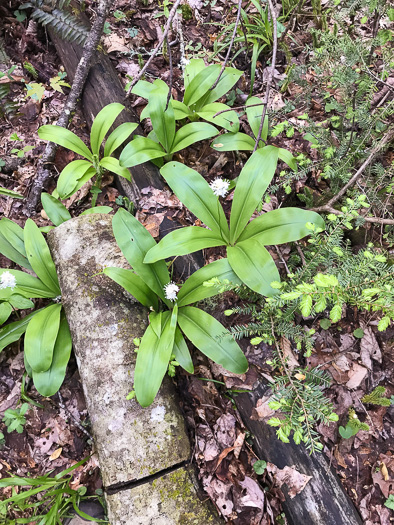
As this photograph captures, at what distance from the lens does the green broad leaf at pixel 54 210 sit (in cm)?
251

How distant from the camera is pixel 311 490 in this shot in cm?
172

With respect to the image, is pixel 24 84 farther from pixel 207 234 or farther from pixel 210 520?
pixel 210 520

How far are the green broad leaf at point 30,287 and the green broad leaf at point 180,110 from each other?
62.8 inches

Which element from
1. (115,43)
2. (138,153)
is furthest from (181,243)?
(115,43)

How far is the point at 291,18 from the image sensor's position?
3.19 m

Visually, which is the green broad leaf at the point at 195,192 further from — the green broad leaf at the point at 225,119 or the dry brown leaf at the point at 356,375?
the dry brown leaf at the point at 356,375

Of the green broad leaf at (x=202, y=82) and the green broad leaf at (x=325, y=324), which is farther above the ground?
the green broad leaf at (x=202, y=82)

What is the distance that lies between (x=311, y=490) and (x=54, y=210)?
2395 millimetres

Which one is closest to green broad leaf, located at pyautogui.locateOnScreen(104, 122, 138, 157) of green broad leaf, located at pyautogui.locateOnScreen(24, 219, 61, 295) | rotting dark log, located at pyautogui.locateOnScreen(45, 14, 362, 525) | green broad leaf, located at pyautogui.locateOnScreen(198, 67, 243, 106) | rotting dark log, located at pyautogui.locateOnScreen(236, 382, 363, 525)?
green broad leaf, located at pyautogui.locateOnScreen(198, 67, 243, 106)

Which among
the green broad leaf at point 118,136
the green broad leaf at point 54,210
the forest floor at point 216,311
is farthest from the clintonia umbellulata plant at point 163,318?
the green broad leaf at point 118,136

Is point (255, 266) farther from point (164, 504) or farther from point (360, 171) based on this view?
point (164, 504)

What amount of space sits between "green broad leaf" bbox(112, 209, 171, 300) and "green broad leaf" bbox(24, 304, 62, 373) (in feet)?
2.14

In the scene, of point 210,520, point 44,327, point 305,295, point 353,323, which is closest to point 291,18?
point 353,323

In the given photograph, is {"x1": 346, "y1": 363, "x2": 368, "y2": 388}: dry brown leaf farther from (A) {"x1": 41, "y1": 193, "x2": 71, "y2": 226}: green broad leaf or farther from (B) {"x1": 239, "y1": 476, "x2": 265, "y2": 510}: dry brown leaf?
(A) {"x1": 41, "y1": 193, "x2": 71, "y2": 226}: green broad leaf
